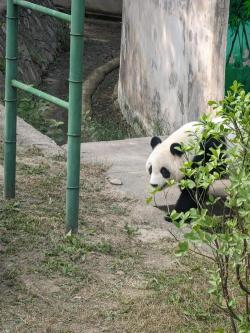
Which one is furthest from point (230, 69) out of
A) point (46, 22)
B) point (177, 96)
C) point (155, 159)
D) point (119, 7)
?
point (119, 7)

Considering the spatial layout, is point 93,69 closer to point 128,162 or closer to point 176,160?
point 128,162

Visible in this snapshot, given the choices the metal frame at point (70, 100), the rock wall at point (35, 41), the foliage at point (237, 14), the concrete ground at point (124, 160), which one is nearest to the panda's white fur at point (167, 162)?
the concrete ground at point (124, 160)

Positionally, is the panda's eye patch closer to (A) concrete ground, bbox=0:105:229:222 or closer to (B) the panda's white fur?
(B) the panda's white fur

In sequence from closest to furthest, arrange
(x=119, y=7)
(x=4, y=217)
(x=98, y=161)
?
(x=4, y=217) < (x=98, y=161) < (x=119, y=7)

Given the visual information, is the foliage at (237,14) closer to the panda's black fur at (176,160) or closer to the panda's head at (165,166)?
the panda's black fur at (176,160)

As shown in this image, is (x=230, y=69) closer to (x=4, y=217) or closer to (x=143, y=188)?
(x=143, y=188)

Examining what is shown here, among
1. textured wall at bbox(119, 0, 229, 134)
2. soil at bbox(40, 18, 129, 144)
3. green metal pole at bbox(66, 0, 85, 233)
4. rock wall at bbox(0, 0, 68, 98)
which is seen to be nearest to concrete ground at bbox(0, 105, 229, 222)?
green metal pole at bbox(66, 0, 85, 233)

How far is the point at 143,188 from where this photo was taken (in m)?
6.11

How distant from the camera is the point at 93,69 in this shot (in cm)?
1355

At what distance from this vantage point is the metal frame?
15.6ft

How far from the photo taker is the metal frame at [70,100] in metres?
4.75

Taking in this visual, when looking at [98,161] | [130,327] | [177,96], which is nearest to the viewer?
[130,327]

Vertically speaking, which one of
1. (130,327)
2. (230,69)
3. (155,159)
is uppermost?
(230,69)

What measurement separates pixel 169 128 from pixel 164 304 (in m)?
4.74
